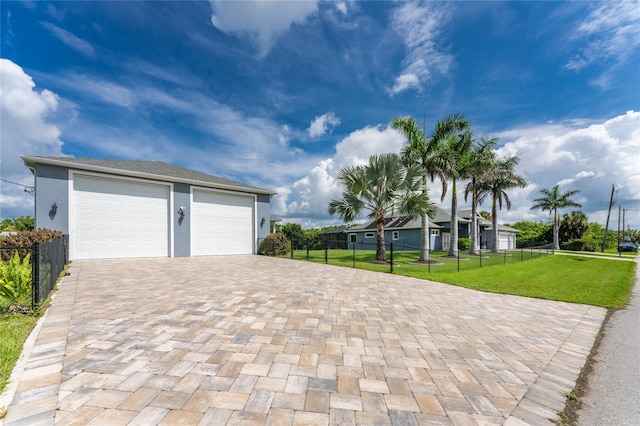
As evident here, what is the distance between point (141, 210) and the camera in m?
11.5

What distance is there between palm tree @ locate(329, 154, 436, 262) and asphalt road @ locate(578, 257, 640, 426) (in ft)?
28.3

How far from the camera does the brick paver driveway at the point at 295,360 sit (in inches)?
73.5

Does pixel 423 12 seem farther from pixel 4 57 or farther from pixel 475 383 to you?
pixel 4 57

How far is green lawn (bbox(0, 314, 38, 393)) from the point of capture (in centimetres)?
226

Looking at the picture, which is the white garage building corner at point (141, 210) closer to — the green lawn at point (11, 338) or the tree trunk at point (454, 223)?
the green lawn at point (11, 338)

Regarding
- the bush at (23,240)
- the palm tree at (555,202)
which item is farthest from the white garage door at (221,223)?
the palm tree at (555,202)

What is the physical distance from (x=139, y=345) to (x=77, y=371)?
584 mm

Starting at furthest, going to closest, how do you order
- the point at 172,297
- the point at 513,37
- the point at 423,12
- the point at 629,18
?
1. the point at 513,37
2. the point at 423,12
3. the point at 629,18
4. the point at 172,297

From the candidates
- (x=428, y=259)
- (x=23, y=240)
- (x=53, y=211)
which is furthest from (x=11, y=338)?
(x=428, y=259)

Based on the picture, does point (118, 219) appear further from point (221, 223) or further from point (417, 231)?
point (417, 231)

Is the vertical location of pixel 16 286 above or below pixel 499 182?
below

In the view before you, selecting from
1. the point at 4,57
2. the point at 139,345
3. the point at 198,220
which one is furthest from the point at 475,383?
the point at 4,57

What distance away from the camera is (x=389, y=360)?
8.87 ft

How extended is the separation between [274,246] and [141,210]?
6.49 m
